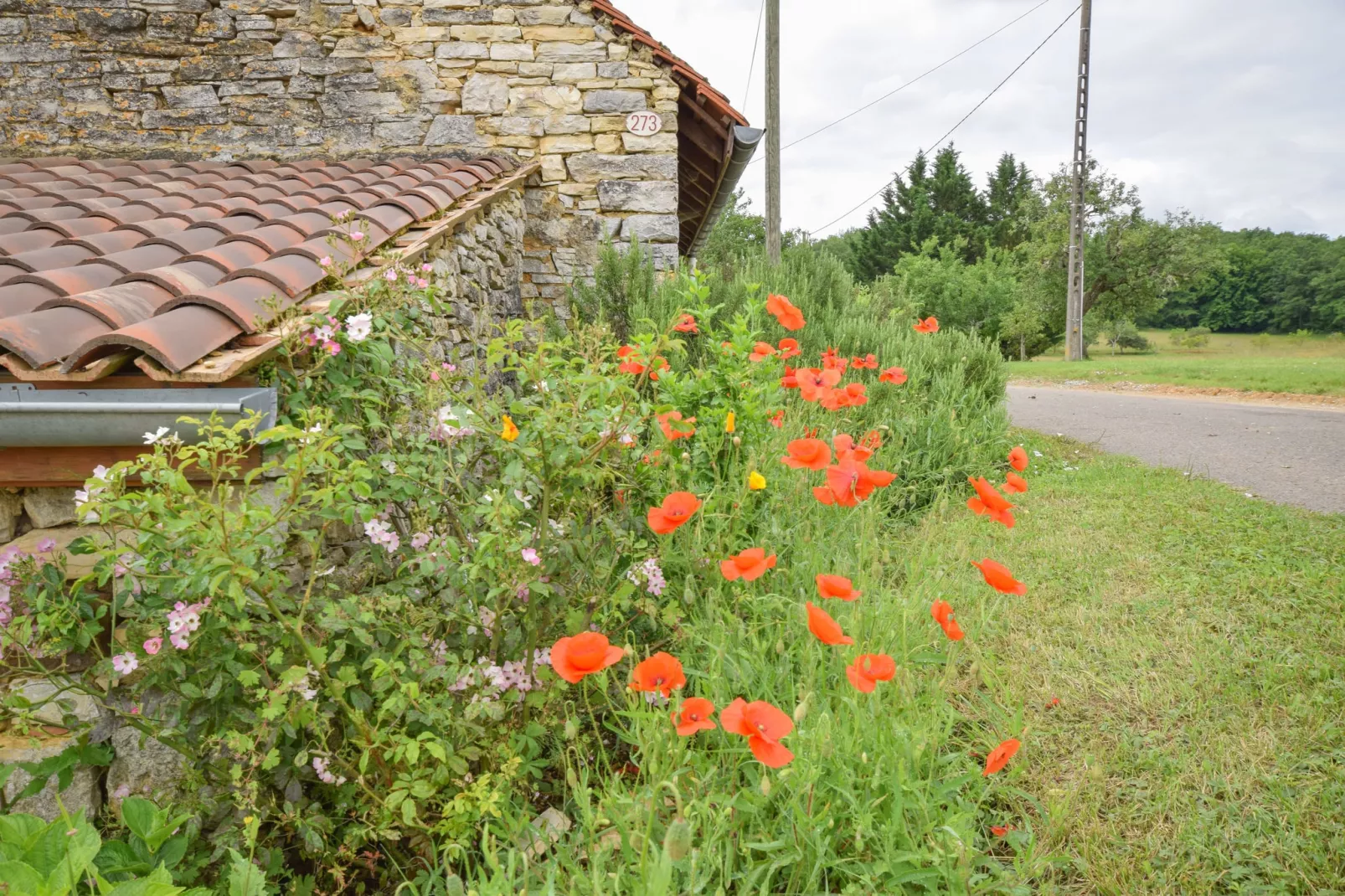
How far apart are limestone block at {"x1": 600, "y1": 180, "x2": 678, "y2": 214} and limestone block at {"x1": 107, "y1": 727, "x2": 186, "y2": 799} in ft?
15.7

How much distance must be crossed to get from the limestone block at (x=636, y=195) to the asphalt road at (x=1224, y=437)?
4.11 metres

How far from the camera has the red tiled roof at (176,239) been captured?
196 centimetres

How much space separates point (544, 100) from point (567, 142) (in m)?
0.36

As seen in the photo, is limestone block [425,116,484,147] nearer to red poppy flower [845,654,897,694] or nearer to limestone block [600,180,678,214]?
limestone block [600,180,678,214]

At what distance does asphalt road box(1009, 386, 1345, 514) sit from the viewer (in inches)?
177

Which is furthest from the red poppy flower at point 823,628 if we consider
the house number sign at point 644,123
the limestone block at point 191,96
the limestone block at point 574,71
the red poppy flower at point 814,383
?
the limestone block at point 191,96


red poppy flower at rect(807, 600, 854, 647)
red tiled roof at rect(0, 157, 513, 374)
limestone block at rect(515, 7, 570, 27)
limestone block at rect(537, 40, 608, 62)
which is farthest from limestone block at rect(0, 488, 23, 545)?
limestone block at rect(515, 7, 570, 27)

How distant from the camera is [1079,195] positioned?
641 inches

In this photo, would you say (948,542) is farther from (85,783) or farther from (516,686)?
(85,783)

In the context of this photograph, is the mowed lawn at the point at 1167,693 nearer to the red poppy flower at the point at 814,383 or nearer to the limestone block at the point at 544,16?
the red poppy flower at the point at 814,383

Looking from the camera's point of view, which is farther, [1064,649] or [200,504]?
[1064,649]

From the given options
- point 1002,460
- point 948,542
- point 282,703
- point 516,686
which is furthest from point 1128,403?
point 282,703

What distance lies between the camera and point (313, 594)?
2109 mm

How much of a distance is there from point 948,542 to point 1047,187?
27.6 metres
